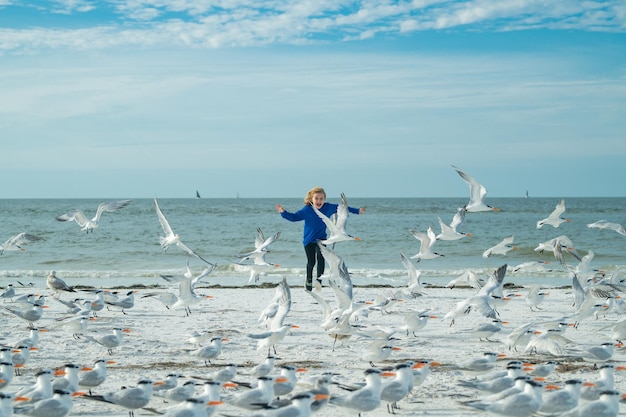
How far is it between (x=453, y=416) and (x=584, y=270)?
9.07 m

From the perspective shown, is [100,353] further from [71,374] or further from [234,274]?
[234,274]

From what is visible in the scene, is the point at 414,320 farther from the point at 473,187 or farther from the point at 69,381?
the point at 473,187

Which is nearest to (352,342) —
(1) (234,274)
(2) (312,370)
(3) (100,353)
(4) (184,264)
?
(2) (312,370)

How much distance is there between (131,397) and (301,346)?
3.03m

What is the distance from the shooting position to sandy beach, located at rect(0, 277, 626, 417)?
20.6ft

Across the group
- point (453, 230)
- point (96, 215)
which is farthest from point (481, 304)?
point (96, 215)

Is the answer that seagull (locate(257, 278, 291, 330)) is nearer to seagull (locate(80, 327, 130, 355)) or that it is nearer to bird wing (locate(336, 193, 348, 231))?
seagull (locate(80, 327, 130, 355))

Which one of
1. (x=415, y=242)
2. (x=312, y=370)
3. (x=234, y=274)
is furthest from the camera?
(x=415, y=242)

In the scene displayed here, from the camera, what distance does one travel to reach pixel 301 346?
8242mm

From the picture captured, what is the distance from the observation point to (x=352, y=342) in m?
8.35

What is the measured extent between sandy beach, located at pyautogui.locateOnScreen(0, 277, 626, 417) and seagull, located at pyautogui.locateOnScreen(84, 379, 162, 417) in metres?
0.26

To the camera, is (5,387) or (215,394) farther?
(5,387)

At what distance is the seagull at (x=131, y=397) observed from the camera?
546cm

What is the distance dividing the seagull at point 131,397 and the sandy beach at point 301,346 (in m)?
0.26
